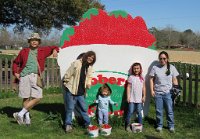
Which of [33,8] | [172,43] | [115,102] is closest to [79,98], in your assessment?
[115,102]

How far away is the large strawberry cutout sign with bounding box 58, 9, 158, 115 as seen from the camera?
24.8ft

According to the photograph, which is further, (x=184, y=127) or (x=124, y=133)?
(x=184, y=127)

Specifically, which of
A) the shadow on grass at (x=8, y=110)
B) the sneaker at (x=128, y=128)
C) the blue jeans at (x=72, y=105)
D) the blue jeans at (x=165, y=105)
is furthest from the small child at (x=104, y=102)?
the shadow on grass at (x=8, y=110)

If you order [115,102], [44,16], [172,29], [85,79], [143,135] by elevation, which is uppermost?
[172,29]

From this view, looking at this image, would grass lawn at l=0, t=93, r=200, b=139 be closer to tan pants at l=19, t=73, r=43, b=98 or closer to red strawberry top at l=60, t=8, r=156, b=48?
tan pants at l=19, t=73, r=43, b=98

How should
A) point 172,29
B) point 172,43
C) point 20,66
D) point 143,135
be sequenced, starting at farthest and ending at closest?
1. point 172,29
2. point 172,43
3. point 20,66
4. point 143,135

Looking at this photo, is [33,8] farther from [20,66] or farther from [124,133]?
[124,133]

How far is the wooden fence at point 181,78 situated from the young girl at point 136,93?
3155mm

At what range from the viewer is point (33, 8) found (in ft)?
62.1

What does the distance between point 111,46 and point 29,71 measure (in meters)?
1.73

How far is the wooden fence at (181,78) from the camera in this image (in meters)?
10.1

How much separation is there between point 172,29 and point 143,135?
383 ft

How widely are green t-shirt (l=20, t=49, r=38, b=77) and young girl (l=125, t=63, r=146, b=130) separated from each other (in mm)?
1834

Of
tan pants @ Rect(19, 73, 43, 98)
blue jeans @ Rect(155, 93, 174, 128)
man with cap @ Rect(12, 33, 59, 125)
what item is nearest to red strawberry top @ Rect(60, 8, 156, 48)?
man with cap @ Rect(12, 33, 59, 125)
